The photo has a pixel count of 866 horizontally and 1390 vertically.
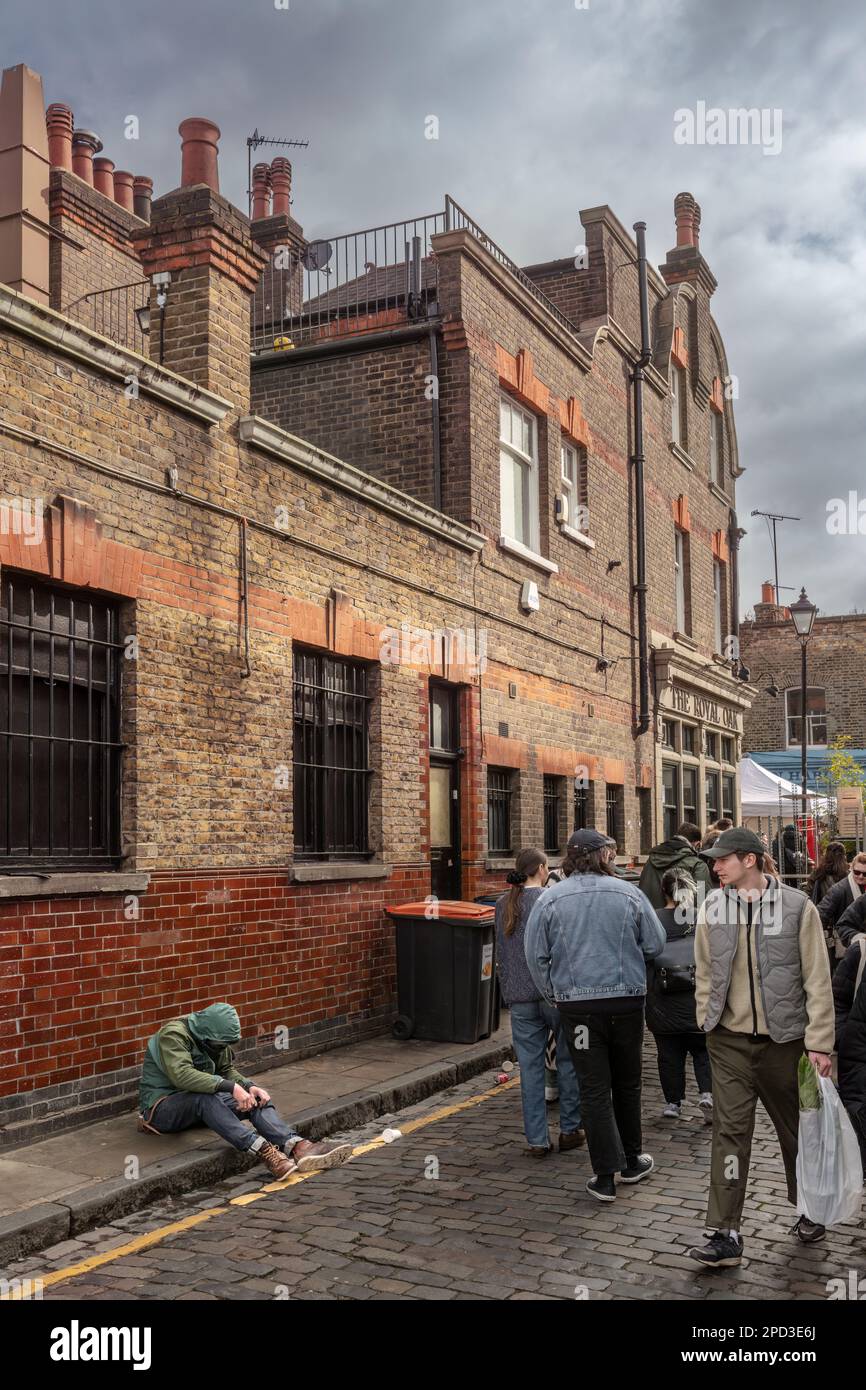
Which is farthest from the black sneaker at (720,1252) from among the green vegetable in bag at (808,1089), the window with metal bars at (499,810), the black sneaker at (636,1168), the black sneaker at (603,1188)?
the window with metal bars at (499,810)

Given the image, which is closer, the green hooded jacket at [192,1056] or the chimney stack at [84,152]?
the green hooded jacket at [192,1056]

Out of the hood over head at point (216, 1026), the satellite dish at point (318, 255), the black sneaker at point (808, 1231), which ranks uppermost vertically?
the satellite dish at point (318, 255)

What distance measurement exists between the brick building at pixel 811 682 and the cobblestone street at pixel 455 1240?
3482 cm

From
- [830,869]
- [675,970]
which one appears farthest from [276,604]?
[830,869]

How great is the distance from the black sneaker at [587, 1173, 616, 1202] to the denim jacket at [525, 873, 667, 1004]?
0.89 meters

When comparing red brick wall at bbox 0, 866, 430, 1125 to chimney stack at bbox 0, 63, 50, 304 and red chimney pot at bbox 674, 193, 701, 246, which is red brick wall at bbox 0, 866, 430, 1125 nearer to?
chimney stack at bbox 0, 63, 50, 304

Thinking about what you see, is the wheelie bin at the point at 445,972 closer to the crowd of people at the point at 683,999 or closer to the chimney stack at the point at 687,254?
the crowd of people at the point at 683,999

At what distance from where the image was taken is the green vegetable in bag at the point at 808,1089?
5.38 meters

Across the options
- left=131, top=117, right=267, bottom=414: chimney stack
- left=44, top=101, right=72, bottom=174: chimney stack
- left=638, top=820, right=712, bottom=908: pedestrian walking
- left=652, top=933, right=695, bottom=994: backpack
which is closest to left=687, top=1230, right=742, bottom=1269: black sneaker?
left=652, top=933, right=695, bottom=994: backpack

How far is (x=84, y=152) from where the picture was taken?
1955cm

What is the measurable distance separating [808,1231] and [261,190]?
65.4 feet

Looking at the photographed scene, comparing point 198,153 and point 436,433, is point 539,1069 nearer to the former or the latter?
point 198,153

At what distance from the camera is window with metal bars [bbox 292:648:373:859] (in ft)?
35.7

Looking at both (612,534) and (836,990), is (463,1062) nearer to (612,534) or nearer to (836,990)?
(836,990)
